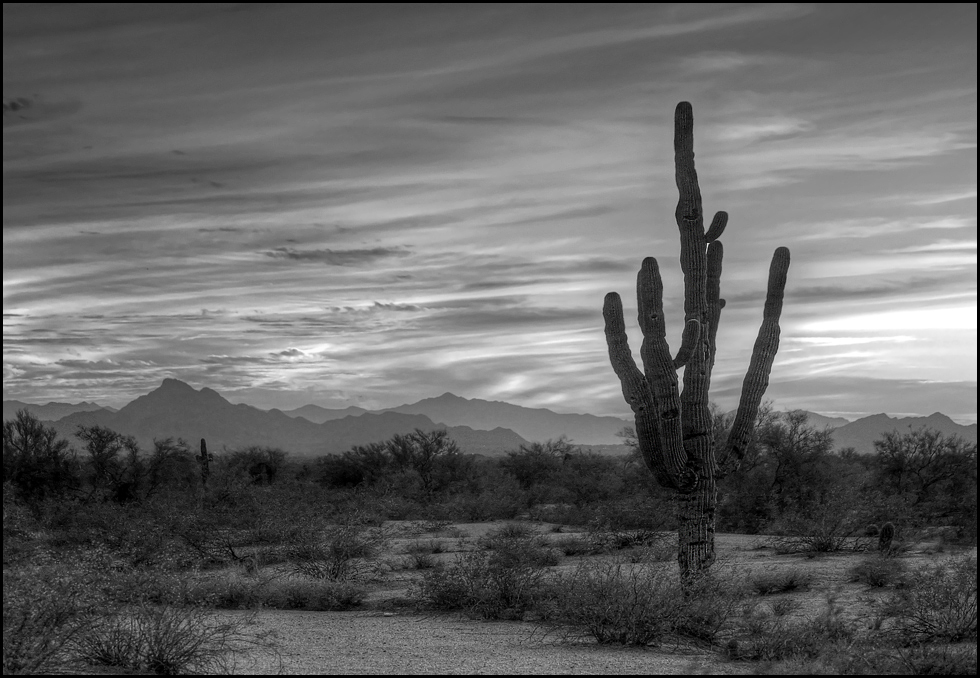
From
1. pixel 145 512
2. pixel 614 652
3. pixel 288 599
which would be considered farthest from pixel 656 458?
pixel 145 512

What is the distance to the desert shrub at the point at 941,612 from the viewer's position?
10203mm

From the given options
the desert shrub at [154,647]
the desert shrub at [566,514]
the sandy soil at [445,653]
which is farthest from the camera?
the desert shrub at [566,514]

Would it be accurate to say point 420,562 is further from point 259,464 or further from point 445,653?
point 259,464

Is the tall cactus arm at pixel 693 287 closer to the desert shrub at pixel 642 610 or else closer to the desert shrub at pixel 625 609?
the desert shrub at pixel 642 610

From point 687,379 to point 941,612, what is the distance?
15.6 feet

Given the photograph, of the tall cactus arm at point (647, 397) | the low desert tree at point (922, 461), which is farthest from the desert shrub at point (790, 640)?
the low desert tree at point (922, 461)

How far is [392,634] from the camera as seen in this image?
456 inches

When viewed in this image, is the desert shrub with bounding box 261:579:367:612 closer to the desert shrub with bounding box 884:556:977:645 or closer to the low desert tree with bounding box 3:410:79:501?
the desert shrub with bounding box 884:556:977:645

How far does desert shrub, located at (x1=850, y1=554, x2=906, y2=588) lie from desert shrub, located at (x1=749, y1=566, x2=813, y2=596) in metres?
0.89

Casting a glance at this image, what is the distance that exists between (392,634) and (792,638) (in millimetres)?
4928

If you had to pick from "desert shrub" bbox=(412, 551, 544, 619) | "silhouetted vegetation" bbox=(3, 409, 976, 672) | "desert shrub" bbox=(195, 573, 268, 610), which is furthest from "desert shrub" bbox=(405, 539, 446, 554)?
"desert shrub" bbox=(412, 551, 544, 619)

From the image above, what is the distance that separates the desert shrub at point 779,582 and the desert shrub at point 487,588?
4.06m

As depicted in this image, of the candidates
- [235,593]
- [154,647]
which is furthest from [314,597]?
[154,647]

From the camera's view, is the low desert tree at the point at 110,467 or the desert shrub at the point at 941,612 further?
the low desert tree at the point at 110,467
